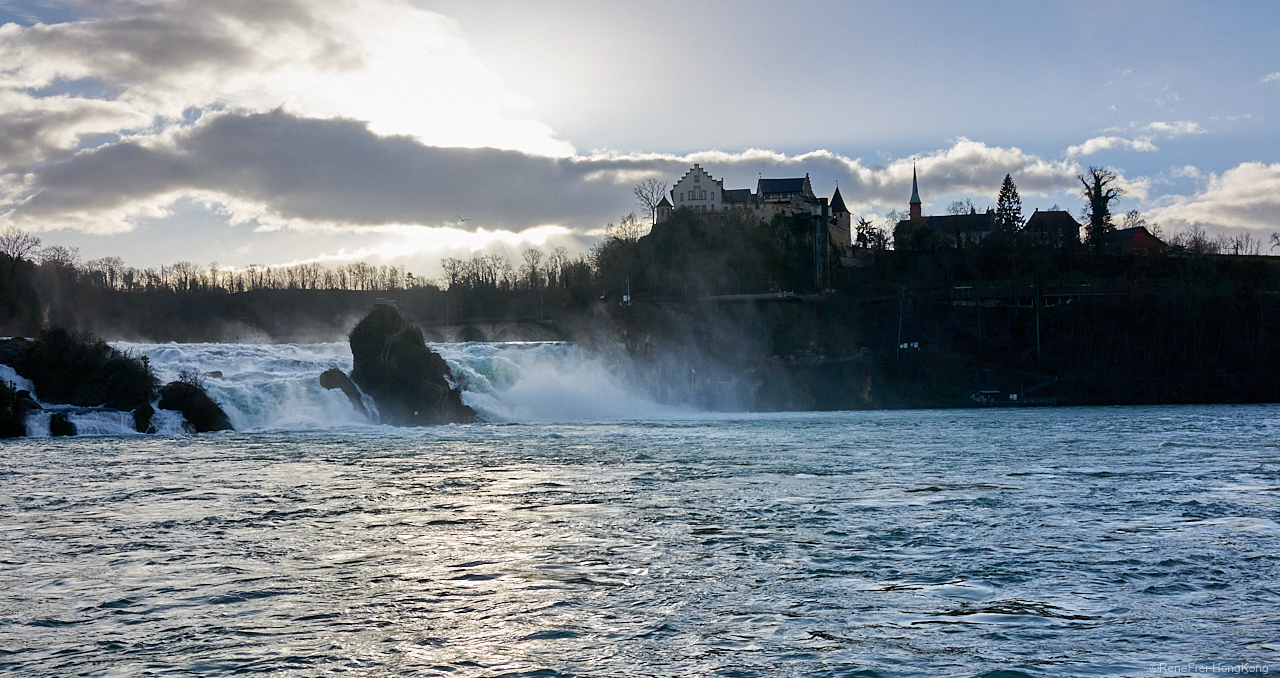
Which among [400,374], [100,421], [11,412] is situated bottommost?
[100,421]

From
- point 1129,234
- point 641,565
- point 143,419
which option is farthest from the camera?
point 1129,234

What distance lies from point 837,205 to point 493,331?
5824 centimetres

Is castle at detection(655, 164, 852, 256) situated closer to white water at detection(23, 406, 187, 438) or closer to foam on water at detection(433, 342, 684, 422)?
foam on water at detection(433, 342, 684, 422)

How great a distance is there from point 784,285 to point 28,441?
73054 mm

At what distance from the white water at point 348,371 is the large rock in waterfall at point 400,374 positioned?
4.79 ft

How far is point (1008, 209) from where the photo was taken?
12812 cm

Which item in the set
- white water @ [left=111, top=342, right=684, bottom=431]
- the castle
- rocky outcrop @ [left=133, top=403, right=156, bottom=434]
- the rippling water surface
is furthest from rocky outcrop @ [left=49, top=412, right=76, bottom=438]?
the castle

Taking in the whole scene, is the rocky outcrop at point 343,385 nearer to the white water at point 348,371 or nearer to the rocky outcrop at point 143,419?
the white water at point 348,371

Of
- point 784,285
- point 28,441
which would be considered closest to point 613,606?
point 28,441

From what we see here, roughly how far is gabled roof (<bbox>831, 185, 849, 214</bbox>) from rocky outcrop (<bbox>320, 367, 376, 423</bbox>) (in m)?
92.1

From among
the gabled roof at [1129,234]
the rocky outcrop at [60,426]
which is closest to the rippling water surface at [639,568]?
the rocky outcrop at [60,426]

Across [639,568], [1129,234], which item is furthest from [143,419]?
[1129,234]

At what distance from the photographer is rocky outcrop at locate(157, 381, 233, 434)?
40625 mm

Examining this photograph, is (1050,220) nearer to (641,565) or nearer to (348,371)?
(348,371)
